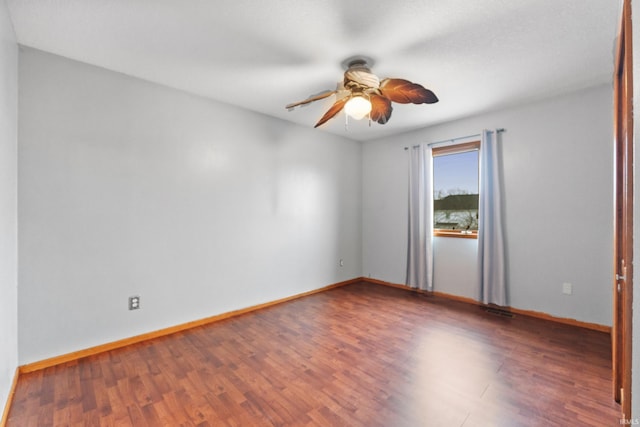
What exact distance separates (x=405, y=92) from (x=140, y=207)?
264 cm

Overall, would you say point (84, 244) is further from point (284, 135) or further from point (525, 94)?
point (525, 94)

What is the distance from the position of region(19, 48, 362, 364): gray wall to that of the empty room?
0.02 metres

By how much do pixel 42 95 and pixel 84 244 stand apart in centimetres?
125

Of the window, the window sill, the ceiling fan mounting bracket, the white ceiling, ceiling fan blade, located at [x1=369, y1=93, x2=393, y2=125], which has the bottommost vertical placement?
the window sill

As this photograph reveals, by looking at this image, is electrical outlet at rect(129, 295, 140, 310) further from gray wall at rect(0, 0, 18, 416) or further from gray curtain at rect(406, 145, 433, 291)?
gray curtain at rect(406, 145, 433, 291)

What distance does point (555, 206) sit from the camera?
316cm

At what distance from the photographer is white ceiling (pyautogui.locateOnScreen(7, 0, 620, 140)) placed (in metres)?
1.78

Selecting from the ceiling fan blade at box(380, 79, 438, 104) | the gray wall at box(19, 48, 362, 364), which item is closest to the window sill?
the gray wall at box(19, 48, 362, 364)

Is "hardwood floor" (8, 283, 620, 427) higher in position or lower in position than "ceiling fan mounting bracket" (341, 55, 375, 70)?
lower

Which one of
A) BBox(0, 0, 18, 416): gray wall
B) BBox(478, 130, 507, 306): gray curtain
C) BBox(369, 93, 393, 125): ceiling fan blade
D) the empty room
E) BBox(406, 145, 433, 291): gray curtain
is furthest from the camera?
BBox(406, 145, 433, 291): gray curtain

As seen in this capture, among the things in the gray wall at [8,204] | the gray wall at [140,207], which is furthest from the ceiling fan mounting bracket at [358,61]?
the gray wall at [8,204]

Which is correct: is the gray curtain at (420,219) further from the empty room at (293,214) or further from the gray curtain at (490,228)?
the gray curtain at (490,228)

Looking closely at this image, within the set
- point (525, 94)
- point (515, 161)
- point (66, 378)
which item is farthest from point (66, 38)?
point (515, 161)

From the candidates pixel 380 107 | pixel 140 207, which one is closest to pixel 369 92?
pixel 380 107
